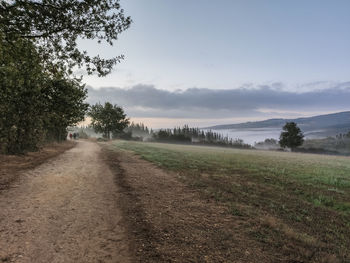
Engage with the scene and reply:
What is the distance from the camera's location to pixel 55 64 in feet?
42.6

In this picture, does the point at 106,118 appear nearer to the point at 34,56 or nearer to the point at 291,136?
the point at 34,56

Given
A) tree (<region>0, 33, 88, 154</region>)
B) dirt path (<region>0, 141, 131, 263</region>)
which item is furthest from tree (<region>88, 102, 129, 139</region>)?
dirt path (<region>0, 141, 131, 263</region>)

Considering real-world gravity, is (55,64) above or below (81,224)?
above

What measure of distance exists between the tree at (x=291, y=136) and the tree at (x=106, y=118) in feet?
235

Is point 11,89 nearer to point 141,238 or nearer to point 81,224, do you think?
point 81,224

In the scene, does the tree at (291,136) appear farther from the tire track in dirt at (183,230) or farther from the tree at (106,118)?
the tire track in dirt at (183,230)

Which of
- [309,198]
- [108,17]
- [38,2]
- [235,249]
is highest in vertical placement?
[108,17]

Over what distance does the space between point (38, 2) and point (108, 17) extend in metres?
3.90

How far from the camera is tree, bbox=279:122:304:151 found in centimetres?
7666

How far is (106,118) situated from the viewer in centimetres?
7581

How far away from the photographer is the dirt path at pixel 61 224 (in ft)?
12.3

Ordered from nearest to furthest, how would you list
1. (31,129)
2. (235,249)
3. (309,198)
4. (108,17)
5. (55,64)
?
1. (235,249)
2. (309,198)
3. (108,17)
4. (55,64)
5. (31,129)

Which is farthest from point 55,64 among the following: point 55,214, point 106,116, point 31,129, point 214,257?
point 106,116

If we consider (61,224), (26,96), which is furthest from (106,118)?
(61,224)
